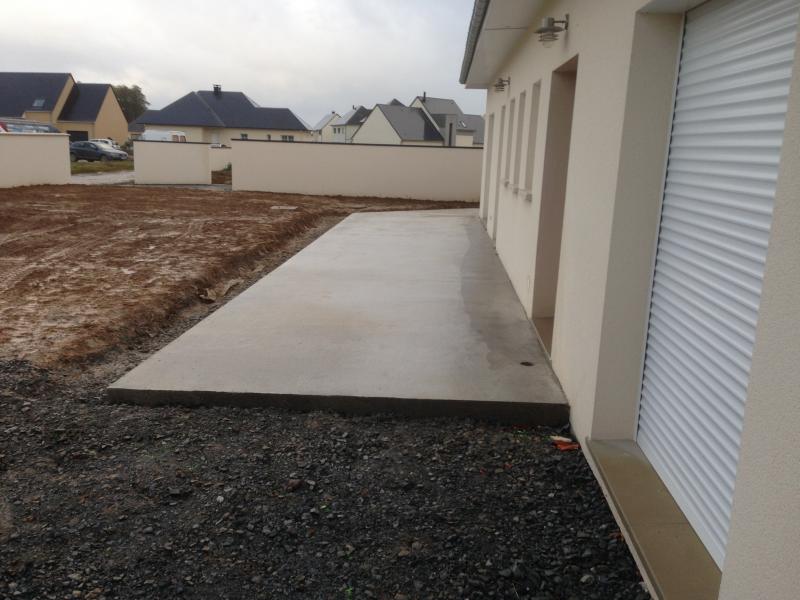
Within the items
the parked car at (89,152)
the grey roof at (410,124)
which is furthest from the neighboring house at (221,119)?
the parked car at (89,152)

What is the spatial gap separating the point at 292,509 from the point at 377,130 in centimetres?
4730

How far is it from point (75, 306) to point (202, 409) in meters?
3.45

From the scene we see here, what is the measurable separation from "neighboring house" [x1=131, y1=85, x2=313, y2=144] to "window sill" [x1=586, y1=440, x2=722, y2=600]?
164ft

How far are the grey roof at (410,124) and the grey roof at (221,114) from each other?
10356 mm

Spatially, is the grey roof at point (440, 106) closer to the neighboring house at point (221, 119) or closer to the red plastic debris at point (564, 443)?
the neighboring house at point (221, 119)

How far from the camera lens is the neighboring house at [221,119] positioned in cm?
5141

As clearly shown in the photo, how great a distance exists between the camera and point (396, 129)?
47.3m

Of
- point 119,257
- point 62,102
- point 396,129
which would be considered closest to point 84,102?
point 62,102

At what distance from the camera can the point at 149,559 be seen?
275 cm

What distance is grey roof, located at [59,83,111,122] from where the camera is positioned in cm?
5222

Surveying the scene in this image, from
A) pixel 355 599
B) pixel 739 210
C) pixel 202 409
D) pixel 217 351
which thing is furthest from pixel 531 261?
pixel 355 599

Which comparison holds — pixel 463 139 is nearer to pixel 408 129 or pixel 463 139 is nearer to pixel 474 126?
pixel 408 129

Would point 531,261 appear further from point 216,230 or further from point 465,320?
point 216,230

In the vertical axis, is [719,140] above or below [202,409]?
Answer: above
